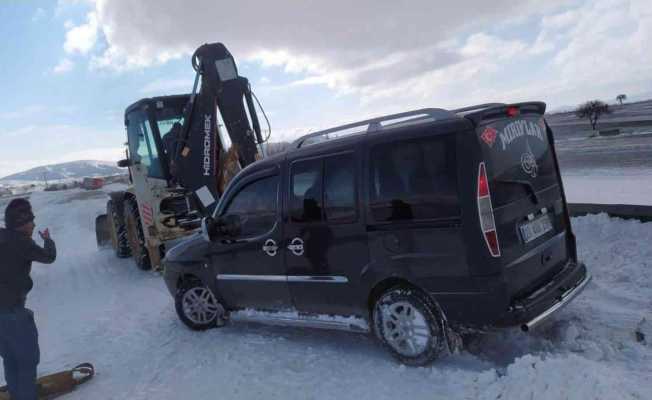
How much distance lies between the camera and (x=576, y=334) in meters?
4.16

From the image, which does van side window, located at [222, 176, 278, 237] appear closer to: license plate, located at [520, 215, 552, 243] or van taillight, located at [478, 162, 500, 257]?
van taillight, located at [478, 162, 500, 257]

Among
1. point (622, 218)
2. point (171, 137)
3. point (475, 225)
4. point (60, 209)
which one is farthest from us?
point (60, 209)

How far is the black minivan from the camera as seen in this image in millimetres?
3729

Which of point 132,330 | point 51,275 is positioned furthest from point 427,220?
point 51,275

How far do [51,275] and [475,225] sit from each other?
32.8ft

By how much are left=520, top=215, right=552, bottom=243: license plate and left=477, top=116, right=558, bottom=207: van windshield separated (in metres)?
0.23

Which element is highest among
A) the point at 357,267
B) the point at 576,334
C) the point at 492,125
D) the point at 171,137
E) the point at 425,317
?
the point at 171,137

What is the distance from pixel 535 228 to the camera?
412 cm

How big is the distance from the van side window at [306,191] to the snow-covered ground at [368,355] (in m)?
1.34

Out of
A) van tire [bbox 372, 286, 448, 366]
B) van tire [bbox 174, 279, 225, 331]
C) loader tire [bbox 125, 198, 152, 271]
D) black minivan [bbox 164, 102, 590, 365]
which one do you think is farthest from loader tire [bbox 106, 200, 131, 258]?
van tire [bbox 372, 286, 448, 366]

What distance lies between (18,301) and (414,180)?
131 inches

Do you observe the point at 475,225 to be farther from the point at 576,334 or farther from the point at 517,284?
the point at 576,334

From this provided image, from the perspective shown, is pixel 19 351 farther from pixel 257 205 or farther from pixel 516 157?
pixel 516 157

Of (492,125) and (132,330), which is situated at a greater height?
(492,125)
